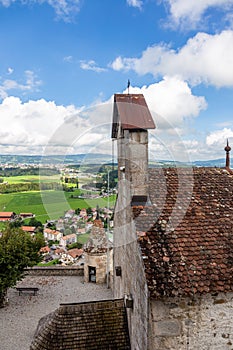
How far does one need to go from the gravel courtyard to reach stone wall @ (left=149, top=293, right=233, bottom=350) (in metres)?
8.31

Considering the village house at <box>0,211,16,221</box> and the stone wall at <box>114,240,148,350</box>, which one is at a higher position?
the stone wall at <box>114,240,148,350</box>

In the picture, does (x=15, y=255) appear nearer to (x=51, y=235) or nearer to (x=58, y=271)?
(x=58, y=271)

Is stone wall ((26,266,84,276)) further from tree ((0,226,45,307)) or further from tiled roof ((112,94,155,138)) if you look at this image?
tiled roof ((112,94,155,138))

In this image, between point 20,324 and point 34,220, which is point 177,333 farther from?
point 34,220

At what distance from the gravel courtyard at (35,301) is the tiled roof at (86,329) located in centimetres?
445

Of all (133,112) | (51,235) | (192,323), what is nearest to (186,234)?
(192,323)

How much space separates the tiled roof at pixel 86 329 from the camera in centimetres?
816

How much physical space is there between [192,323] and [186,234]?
74.5 inches

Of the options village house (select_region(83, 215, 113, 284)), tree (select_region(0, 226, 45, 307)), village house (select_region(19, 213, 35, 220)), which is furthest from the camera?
village house (select_region(19, 213, 35, 220))

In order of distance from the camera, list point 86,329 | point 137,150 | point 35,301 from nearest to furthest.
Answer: point 137,150 < point 86,329 < point 35,301

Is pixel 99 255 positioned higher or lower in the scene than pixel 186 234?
lower

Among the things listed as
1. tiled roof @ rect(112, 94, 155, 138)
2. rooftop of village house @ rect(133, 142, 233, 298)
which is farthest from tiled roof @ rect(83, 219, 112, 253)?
tiled roof @ rect(112, 94, 155, 138)

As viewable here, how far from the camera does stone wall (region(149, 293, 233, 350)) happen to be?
5852mm

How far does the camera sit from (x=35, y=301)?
16078mm
